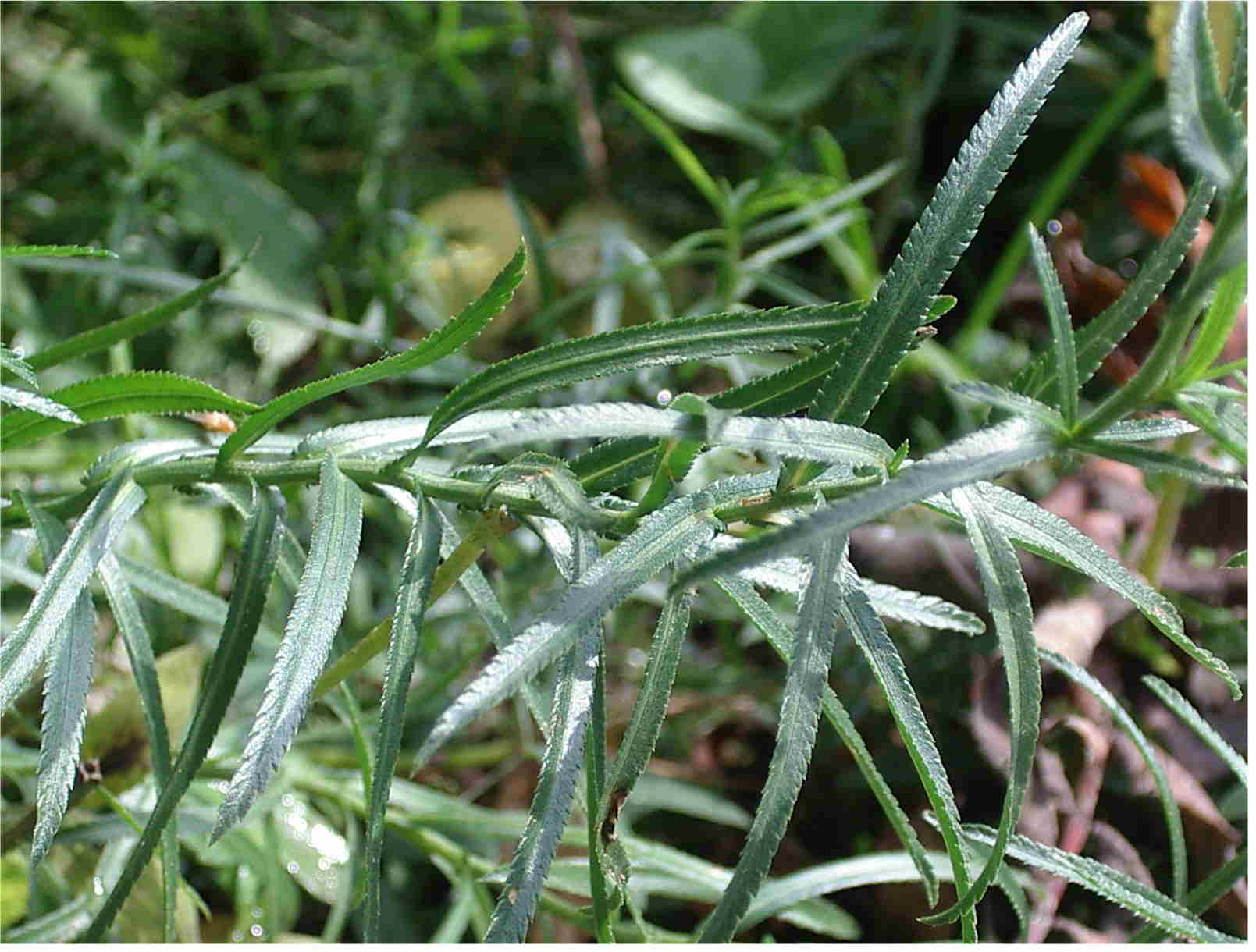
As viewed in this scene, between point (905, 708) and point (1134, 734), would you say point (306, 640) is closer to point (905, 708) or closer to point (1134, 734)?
point (905, 708)

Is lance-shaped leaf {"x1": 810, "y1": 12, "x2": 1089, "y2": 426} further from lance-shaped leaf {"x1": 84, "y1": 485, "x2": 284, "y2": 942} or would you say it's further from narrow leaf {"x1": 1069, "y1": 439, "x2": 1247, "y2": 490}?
lance-shaped leaf {"x1": 84, "y1": 485, "x2": 284, "y2": 942}

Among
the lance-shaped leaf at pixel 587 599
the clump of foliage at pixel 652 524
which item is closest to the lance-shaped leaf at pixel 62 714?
the clump of foliage at pixel 652 524

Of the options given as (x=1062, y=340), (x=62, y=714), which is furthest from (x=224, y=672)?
(x=1062, y=340)

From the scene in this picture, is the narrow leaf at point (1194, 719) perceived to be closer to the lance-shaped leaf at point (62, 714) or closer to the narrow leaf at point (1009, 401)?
the narrow leaf at point (1009, 401)

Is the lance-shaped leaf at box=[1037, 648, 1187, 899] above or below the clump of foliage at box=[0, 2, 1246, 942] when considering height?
below

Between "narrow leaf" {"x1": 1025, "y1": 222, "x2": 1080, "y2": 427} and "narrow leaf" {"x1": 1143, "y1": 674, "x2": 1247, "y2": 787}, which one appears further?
"narrow leaf" {"x1": 1143, "y1": 674, "x2": 1247, "y2": 787}

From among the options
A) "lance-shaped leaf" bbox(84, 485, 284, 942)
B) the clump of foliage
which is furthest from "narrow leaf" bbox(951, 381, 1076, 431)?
"lance-shaped leaf" bbox(84, 485, 284, 942)
